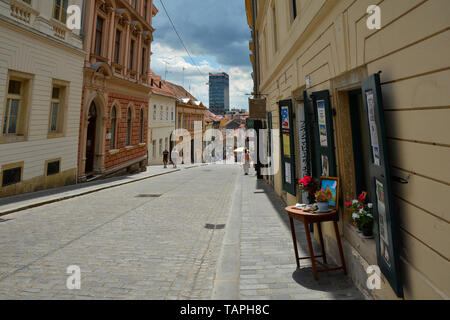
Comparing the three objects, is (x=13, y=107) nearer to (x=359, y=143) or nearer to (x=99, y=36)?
(x=99, y=36)

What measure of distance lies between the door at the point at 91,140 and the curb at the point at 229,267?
41.4ft

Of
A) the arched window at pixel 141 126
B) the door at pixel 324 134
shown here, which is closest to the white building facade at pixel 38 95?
the arched window at pixel 141 126

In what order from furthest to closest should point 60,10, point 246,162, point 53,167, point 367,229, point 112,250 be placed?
point 246,162 < point 53,167 < point 60,10 < point 112,250 < point 367,229

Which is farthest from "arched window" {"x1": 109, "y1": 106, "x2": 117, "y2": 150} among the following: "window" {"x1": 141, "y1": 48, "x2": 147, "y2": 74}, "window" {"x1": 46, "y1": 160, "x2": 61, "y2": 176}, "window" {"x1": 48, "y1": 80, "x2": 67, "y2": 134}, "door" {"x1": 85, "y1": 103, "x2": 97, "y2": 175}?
"window" {"x1": 141, "y1": 48, "x2": 147, "y2": 74}

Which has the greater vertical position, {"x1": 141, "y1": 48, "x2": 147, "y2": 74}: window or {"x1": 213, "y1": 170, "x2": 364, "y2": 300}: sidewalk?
{"x1": 141, "y1": 48, "x2": 147, "y2": 74}: window

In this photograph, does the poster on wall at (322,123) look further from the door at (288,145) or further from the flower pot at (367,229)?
the door at (288,145)

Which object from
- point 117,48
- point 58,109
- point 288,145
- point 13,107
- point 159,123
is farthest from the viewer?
point 159,123

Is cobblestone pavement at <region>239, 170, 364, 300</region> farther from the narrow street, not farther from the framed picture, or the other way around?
the framed picture

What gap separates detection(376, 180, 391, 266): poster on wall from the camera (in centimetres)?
247

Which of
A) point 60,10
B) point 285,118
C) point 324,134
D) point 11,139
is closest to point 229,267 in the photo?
point 324,134

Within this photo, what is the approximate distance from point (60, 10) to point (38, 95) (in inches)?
175

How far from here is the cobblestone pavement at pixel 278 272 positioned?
3152 mm

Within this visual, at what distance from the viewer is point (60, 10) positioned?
1170 cm

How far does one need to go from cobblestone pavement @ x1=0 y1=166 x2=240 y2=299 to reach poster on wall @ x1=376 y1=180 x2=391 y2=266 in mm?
2118
